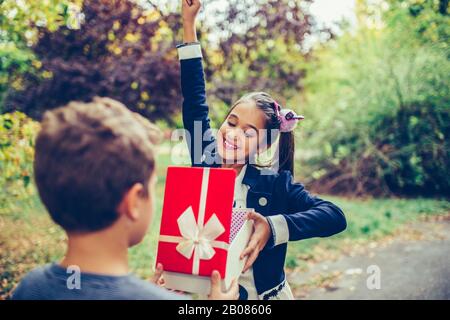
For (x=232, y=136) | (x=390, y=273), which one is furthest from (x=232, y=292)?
(x=390, y=273)

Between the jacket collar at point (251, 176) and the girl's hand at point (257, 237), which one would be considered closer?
the girl's hand at point (257, 237)

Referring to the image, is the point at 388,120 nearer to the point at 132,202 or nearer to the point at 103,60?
the point at 103,60

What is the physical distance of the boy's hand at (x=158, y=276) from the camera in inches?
52.5

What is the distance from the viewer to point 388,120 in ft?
27.3

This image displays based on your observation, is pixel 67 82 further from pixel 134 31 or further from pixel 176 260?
pixel 176 260

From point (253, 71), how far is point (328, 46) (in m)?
2.19

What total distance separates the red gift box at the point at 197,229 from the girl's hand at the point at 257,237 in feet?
0.13

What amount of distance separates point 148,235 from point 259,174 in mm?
4460

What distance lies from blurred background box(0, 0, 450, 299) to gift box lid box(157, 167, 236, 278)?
321cm

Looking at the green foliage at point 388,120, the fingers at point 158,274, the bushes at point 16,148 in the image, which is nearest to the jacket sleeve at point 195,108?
the fingers at point 158,274

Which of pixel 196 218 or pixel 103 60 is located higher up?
pixel 103 60

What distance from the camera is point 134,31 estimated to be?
6.88 metres

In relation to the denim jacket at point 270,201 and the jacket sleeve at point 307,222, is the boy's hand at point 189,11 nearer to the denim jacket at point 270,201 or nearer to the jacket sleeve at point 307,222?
the denim jacket at point 270,201

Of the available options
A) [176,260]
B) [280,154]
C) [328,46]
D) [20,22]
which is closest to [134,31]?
[20,22]
